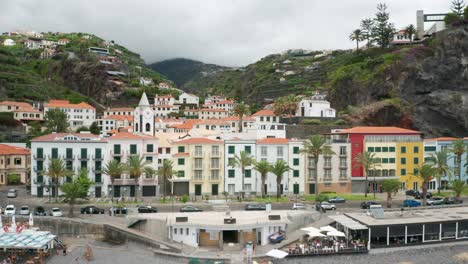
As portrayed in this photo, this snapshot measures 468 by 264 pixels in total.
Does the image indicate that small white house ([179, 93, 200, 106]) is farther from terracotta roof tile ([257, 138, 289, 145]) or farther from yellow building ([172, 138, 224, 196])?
yellow building ([172, 138, 224, 196])

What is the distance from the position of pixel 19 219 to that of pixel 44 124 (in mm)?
62588

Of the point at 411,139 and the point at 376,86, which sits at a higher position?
the point at 376,86

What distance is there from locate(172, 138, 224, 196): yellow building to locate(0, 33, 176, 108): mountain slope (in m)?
77.0

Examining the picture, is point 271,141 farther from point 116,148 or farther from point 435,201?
point 435,201

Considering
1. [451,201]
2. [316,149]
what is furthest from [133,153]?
[451,201]

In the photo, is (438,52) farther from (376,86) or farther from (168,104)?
(168,104)

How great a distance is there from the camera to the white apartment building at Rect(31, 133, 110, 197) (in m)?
63.2

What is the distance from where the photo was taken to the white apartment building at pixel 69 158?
6325 centimetres

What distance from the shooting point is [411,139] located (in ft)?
243

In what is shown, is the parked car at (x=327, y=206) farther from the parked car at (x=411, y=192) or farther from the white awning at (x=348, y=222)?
the parked car at (x=411, y=192)

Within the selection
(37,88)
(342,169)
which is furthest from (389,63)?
(37,88)

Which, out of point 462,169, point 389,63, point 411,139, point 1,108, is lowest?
point 462,169

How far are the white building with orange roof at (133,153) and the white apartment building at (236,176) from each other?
9391 mm

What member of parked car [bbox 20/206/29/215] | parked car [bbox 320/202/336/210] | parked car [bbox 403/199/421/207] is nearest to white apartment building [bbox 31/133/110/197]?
parked car [bbox 20/206/29/215]
